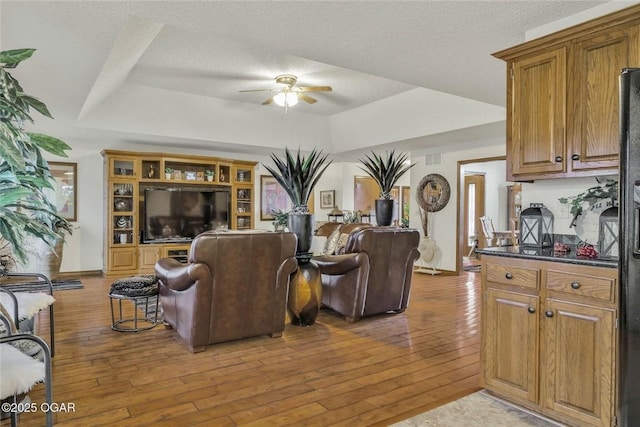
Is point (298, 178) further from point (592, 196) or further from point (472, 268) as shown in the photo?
point (472, 268)

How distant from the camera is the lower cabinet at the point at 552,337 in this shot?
2.02 m

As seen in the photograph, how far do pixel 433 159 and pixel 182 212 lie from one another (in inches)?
195

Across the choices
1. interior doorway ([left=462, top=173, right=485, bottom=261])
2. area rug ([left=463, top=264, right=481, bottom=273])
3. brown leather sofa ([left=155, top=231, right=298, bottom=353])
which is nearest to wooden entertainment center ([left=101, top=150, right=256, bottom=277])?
brown leather sofa ([left=155, top=231, right=298, bottom=353])

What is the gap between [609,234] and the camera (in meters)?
2.22

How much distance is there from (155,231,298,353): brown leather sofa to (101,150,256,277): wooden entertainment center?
3.96 m

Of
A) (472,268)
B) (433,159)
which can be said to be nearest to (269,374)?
(433,159)

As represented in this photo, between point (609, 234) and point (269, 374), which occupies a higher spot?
point (609, 234)

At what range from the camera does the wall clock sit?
25.4 ft

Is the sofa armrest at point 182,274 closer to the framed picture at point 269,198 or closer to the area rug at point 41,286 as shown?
the area rug at point 41,286

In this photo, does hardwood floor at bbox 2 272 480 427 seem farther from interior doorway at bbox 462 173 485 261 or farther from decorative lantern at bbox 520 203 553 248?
interior doorway at bbox 462 173 485 261

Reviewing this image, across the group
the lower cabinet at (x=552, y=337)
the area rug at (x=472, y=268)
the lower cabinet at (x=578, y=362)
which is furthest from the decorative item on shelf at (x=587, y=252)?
the area rug at (x=472, y=268)

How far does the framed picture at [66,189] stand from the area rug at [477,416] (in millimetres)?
7077

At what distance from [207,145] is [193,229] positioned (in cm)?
165

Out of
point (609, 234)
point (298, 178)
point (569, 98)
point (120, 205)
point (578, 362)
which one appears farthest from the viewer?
point (120, 205)
